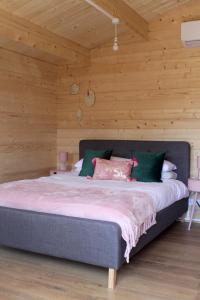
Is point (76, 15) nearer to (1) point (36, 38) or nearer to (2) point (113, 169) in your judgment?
(1) point (36, 38)

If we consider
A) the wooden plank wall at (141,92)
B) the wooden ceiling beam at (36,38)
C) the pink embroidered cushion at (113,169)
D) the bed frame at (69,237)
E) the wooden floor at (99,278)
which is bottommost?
the wooden floor at (99,278)

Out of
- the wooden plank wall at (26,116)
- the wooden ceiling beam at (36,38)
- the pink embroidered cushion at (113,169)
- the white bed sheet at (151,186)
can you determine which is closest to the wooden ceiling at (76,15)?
the wooden ceiling beam at (36,38)

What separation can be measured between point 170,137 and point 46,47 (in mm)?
2178

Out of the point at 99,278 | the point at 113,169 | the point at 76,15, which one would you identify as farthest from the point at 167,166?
the point at 76,15

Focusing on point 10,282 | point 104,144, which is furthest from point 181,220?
point 10,282

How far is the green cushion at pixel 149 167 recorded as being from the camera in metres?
4.57

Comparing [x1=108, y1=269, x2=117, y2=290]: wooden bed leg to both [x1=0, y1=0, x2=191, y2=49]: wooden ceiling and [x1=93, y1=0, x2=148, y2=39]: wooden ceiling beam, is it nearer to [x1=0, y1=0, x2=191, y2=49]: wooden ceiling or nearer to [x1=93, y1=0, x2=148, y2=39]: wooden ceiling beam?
[x1=93, y1=0, x2=148, y2=39]: wooden ceiling beam

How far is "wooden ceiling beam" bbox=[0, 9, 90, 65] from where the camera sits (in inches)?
156

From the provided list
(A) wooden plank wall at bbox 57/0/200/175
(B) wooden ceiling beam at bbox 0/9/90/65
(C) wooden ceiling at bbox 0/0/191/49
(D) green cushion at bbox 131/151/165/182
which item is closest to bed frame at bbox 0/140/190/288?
(D) green cushion at bbox 131/151/165/182

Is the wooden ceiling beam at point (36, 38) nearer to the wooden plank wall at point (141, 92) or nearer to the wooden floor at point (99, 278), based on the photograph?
the wooden plank wall at point (141, 92)

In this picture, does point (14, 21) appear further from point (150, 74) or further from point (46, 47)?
point (150, 74)

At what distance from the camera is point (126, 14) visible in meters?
4.50

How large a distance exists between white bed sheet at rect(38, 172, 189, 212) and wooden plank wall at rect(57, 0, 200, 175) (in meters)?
0.65

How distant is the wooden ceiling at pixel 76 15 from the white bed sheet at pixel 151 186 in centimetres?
198
